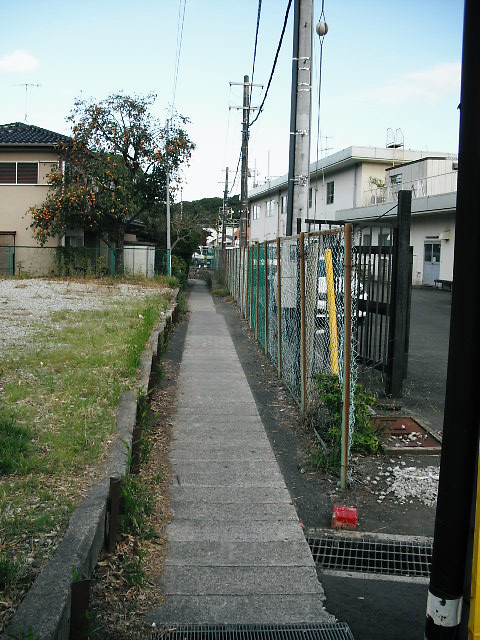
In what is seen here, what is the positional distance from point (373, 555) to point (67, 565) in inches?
80.1

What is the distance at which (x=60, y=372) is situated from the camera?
24.7 ft

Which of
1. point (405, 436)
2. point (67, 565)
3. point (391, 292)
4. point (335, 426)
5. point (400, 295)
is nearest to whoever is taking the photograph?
point (67, 565)

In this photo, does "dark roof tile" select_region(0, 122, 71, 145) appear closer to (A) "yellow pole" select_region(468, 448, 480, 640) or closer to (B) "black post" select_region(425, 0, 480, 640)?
(B) "black post" select_region(425, 0, 480, 640)

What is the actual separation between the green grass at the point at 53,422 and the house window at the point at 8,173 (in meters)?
20.0

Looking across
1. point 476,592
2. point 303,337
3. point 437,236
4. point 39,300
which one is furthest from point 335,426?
point 437,236

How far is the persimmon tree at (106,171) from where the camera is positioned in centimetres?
2658

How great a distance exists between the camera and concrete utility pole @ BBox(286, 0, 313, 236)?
30.1 feet

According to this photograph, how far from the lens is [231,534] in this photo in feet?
14.0

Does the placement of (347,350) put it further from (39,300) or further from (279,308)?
(39,300)

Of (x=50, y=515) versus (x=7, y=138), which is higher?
(x=7, y=138)

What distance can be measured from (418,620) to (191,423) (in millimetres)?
3786

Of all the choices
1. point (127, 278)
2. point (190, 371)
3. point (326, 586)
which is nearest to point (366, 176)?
point (127, 278)

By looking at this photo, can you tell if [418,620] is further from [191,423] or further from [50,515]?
[191,423]

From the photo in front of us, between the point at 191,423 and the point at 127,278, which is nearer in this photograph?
the point at 191,423
